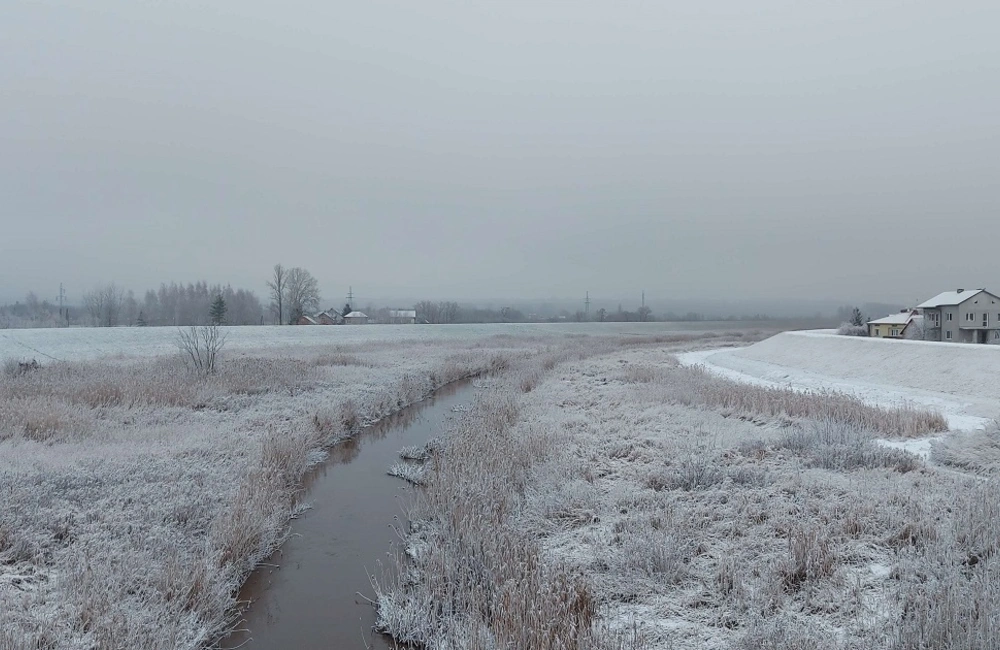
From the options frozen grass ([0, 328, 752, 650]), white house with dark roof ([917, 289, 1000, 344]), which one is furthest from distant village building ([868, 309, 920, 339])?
frozen grass ([0, 328, 752, 650])

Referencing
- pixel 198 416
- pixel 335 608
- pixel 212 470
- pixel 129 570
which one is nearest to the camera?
pixel 129 570

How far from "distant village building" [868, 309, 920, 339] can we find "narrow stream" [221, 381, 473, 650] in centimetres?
4232

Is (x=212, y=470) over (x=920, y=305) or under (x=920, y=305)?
under

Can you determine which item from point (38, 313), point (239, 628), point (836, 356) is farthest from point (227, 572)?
point (38, 313)

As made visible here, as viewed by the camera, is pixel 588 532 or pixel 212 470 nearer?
pixel 588 532

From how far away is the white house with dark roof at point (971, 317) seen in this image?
102ft

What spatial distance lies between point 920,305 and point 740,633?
40779 mm

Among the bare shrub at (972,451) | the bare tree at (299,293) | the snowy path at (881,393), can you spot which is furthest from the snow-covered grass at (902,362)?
the bare tree at (299,293)

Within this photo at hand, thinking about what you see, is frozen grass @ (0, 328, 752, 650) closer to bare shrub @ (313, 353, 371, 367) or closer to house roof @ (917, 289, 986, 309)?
bare shrub @ (313, 353, 371, 367)

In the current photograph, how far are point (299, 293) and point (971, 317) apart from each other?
321 feet

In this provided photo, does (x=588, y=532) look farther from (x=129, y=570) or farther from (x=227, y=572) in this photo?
(x=129, y=570)

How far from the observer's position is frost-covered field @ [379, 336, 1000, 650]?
15.7 feet

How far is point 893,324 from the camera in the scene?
4050 centimetres

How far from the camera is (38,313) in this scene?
3900 inches
